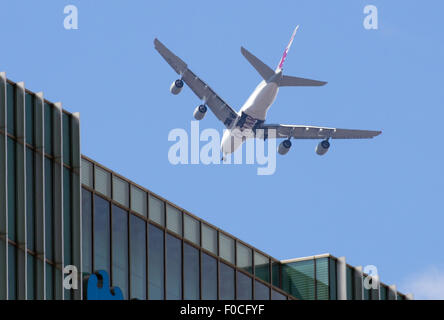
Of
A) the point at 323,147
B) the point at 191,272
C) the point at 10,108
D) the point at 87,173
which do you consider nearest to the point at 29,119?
the point at 10,108

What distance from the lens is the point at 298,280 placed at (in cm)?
5756

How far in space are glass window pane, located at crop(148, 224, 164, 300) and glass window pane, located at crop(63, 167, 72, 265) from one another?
434 centimetres

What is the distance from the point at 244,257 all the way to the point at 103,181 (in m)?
8.82

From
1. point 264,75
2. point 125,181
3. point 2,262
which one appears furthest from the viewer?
point 264,75

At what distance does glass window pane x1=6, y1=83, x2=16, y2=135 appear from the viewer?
146 ft

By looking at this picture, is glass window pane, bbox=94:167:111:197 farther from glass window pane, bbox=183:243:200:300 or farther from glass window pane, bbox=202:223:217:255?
glass window pane, bbox=202:223:217:255

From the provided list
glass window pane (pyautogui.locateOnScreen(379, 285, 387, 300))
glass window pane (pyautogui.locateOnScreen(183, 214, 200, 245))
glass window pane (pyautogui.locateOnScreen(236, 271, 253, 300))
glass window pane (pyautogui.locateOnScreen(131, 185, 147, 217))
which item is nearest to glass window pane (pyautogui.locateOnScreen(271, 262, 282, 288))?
glass window pane (pyautogui.locateOnScreen(236, 271, 253, 300))

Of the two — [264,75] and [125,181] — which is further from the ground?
[264,75]

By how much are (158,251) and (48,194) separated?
6055 millimetres

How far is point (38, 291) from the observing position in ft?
143

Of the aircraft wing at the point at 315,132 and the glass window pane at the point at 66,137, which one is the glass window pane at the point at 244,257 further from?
the aircraft wing at the point at 315,132
